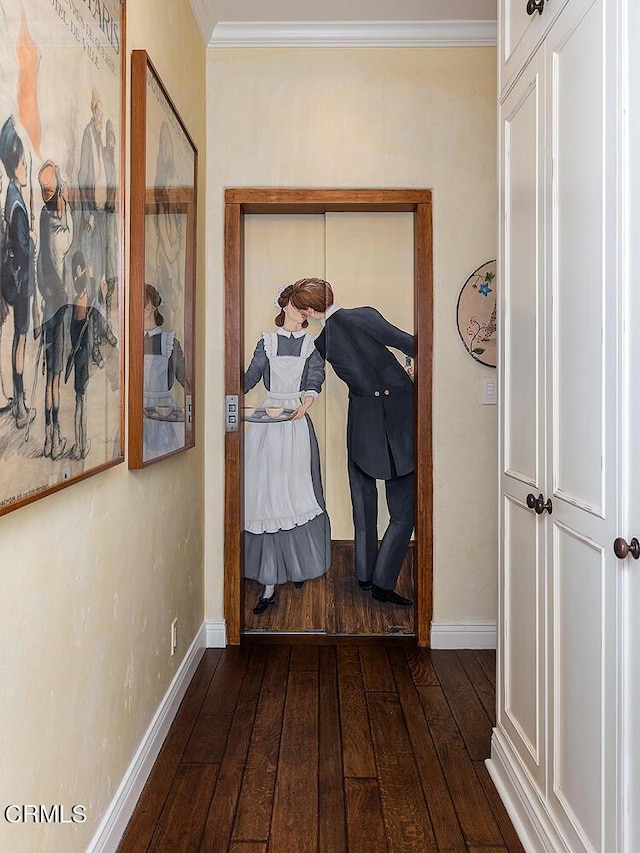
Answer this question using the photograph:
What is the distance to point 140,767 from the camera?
2.00 meters

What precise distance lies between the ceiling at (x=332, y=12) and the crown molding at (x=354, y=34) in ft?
0.04

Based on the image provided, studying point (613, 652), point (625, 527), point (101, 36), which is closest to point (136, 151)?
point (101, 36)

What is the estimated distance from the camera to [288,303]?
3289 millimetres

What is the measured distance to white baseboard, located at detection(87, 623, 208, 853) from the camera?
169 cm

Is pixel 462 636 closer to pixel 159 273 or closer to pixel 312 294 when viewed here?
pixel 312 294

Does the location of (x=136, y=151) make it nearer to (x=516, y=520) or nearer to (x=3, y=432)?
(x=3, y=432)

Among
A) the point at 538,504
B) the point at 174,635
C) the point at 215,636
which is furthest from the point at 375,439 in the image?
the point at 538,504

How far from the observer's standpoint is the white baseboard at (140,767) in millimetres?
1689

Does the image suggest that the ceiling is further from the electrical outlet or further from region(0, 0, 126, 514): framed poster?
the electrical outlet

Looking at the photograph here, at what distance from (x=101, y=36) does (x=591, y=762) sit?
76.6 inches

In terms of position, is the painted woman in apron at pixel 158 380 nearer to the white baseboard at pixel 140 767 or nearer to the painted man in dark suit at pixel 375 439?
the white baseboard at pixel 140 767

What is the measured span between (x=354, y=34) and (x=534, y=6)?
1.64 metres

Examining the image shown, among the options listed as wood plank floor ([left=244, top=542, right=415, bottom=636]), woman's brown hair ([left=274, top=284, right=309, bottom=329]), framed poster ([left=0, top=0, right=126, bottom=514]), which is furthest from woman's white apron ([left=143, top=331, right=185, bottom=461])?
wood plank floor ([left=244, top=542, right=415, bottom=636])

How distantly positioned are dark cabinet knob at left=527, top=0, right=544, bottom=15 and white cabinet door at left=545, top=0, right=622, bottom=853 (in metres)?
0.12
